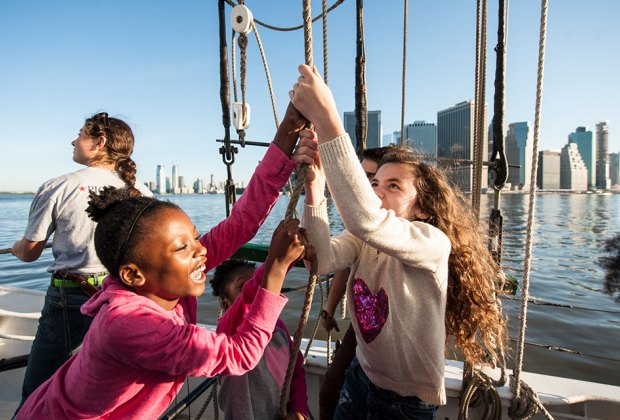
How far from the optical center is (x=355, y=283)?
1.34 m

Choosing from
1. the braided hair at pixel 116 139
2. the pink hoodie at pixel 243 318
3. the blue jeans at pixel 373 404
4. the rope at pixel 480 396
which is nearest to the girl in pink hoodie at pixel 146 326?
the pink hoodie at pixel 243 318

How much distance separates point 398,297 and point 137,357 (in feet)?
2.44

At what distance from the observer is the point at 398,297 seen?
116 centimetres

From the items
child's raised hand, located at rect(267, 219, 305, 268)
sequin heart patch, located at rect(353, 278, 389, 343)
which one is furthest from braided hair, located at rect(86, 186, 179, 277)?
sequin heart patch, located at rect(353, 278, 389, 343)

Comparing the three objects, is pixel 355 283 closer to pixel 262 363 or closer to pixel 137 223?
pixel 262 363

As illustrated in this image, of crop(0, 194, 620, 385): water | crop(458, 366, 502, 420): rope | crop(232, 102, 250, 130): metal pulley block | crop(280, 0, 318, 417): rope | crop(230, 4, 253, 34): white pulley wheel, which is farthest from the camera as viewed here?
crop(0, 194, 620, 385): water

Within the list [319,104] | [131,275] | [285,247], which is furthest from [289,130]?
[131,275]

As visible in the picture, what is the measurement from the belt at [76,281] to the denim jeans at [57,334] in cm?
2

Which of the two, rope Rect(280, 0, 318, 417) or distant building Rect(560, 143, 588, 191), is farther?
distant building Rect(560, 143, 588, 191)

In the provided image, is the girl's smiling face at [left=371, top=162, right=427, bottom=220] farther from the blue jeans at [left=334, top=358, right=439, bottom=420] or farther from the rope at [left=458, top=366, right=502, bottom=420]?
the rope at [left=458, top=366, right=502, bottom=420]

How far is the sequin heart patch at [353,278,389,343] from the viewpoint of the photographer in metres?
1.21

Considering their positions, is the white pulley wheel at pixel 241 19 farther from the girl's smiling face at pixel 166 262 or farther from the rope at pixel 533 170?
the girl's smiling face at pixel 166 262

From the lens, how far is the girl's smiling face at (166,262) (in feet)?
3.04

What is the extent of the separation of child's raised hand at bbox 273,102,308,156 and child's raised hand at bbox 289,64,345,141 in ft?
0.37
